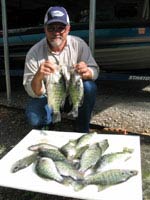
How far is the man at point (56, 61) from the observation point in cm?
362

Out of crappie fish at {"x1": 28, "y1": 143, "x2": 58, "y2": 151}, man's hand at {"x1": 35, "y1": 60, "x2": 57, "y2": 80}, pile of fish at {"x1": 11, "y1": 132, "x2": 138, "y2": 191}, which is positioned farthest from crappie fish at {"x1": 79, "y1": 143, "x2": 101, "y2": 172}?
man's hand at {"x1": 35, "y1": 60, "x2": 57, "y2": 80}

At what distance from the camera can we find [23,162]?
3.01 m

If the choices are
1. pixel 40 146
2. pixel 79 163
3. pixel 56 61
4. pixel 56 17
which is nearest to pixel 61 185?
pixel 79 163

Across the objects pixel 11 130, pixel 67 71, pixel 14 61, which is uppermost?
pixel 67 71

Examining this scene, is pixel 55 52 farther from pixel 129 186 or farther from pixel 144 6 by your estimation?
pixel 144 6

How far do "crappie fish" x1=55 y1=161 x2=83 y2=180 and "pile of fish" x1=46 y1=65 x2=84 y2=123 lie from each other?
694mm

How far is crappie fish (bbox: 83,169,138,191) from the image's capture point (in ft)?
8.95

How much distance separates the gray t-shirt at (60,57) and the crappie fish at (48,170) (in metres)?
0.92

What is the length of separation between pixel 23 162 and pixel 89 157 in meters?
0.47

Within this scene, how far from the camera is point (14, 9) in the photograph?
240 inches

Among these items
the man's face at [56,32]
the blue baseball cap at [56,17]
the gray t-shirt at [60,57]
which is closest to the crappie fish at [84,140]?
the gray t-shirt at [60,57]

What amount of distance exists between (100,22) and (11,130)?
182 centimetres

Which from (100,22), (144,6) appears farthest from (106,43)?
(144,6)

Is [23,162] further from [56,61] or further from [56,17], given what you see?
[56,17]
